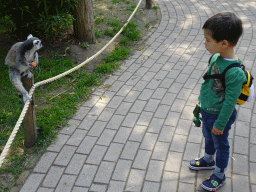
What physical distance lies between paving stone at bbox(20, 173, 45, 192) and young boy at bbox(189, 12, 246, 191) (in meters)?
1.77

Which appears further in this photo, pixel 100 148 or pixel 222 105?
pixel 100 148

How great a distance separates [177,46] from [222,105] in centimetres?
368

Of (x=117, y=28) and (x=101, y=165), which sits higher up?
(x=117, y=28)

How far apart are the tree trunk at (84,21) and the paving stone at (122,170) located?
333 cm

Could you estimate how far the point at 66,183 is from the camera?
3.01m

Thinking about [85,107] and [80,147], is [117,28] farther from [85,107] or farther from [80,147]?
[80,147]

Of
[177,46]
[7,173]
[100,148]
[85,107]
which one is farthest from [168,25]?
[7,173]

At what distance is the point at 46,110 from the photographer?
13.5 feet

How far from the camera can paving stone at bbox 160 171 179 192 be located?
2.96 m

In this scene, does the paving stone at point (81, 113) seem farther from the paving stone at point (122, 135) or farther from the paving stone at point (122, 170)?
the paving stone at point (122, 170)

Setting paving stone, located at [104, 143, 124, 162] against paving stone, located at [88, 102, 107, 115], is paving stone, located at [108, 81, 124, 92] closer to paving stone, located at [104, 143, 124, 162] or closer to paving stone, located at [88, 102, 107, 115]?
paving stone, located at [88, 102, 107, 115]

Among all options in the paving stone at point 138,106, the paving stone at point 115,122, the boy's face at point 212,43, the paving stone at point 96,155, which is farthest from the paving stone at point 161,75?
the boy's face at point 212,43

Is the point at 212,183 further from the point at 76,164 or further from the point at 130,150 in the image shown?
the point at 76,164

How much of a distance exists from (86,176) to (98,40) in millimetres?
3689
